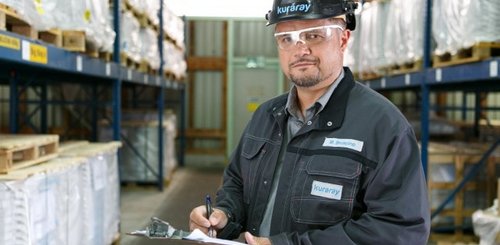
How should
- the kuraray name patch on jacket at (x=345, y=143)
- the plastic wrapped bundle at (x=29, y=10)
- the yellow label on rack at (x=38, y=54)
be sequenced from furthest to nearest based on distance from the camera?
1. the yellow label on rack at (x=38, y=54)
2. the plastic wrapped bundle at (x=29, y=10)
3. the kuraray name patch on jacket at (x=345, y=143)

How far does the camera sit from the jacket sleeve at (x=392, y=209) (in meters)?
1.88

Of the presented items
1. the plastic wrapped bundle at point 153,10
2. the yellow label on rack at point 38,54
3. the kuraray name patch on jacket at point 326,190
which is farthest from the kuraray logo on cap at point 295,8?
the plastic wrapped bundle at point 153,10

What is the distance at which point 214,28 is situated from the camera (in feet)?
48.1

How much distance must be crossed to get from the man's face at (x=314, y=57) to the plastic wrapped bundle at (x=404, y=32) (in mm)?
3492

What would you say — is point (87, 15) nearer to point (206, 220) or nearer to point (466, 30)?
point (206, 220)

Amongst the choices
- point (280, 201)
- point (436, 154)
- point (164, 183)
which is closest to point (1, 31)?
point (280, 201)

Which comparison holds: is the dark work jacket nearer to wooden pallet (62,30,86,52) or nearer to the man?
the man

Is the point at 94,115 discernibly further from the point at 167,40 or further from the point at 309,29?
the point at 309,29

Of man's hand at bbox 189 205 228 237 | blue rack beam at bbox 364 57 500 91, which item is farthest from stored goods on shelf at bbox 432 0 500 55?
man's hand at bbox 189 205 228 237

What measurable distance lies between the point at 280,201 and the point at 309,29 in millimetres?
697

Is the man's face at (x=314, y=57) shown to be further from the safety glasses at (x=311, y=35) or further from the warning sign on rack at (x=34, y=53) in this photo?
the warning sign on rack at (x=34, y=53)

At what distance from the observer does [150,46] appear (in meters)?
8.29

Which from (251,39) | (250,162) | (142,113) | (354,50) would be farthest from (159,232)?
(251,39)

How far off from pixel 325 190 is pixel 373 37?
16.6 feet
